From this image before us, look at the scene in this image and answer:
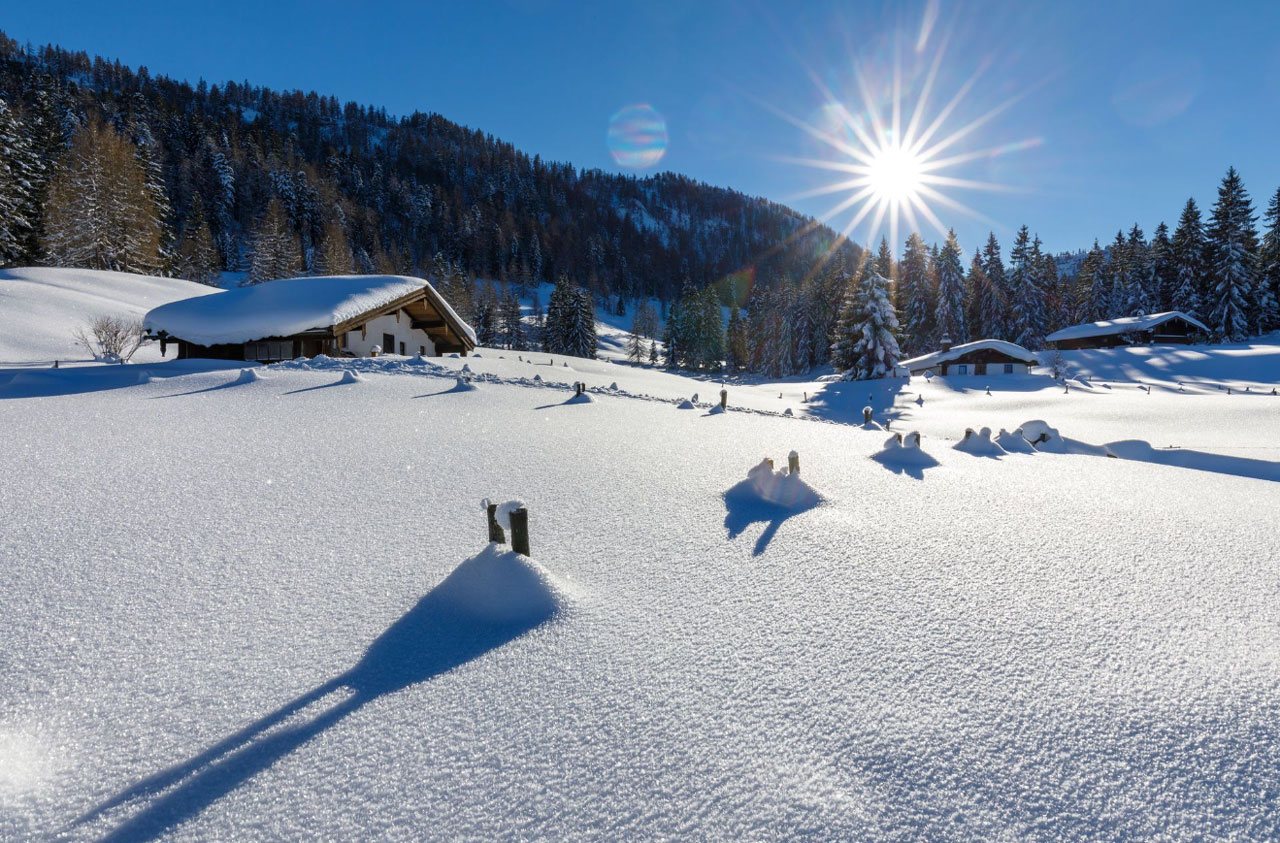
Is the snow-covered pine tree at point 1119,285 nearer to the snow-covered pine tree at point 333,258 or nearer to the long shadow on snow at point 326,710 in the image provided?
the long shadow on snow at point 326,710

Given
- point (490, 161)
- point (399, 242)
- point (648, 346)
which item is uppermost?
point (490, 161)

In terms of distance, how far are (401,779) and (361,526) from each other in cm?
284

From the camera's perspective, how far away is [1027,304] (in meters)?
51.2

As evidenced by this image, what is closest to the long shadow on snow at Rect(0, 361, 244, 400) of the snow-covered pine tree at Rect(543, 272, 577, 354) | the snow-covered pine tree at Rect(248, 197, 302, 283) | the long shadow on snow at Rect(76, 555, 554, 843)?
the long shadow on snow at Rect(76, 555, 554, 843)

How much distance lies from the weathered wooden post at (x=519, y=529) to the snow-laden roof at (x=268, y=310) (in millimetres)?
17085

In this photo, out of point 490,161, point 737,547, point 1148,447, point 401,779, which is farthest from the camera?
point 490,161

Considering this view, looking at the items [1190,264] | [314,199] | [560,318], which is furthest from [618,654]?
[314,199]

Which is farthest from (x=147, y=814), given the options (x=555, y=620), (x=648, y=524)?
(x=648, y=524)

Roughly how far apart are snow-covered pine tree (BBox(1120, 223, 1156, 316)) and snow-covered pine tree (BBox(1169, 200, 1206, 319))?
3.19m

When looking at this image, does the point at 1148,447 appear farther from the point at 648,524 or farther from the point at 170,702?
the point at 170,702

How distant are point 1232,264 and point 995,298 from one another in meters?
15.8

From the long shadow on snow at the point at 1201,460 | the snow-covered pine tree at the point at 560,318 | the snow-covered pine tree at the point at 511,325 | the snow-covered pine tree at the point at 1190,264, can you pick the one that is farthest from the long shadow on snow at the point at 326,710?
the snow-covered pine tree at the point at 1190,264

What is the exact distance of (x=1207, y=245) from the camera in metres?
45.5

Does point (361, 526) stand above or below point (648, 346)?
below
